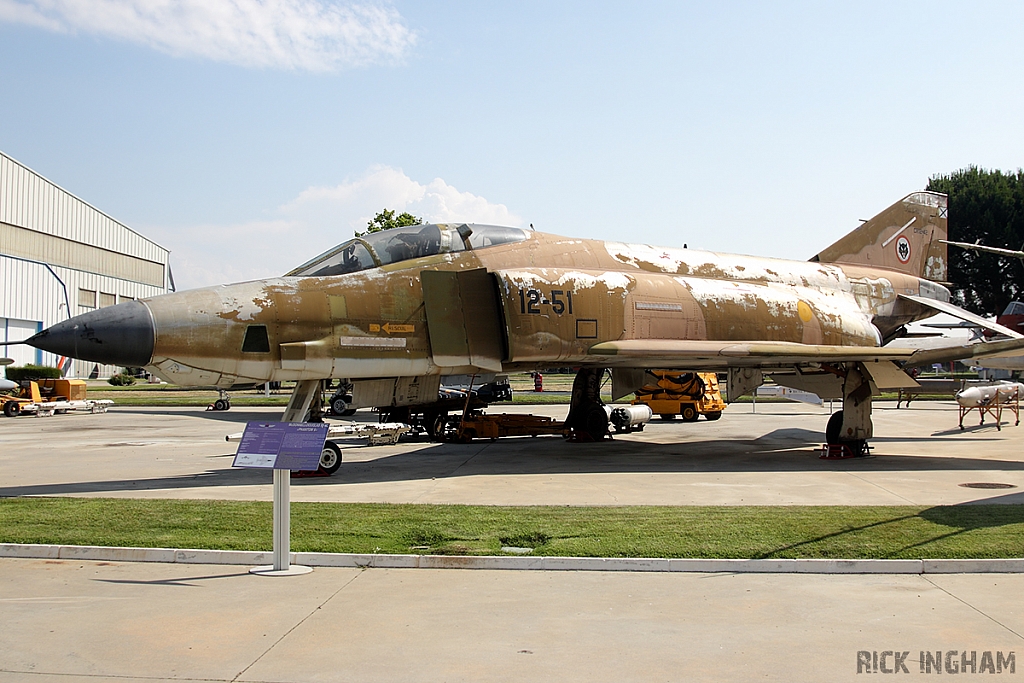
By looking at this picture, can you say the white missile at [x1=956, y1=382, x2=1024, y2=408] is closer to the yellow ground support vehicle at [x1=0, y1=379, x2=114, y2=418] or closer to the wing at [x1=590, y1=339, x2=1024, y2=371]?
the wing at [x1=590, y1=339, x2=1024, y2=371]

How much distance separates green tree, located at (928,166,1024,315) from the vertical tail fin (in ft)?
155

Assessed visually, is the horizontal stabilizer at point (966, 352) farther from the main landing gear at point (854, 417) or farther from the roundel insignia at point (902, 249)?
the roundel insignia at point (902, 249)

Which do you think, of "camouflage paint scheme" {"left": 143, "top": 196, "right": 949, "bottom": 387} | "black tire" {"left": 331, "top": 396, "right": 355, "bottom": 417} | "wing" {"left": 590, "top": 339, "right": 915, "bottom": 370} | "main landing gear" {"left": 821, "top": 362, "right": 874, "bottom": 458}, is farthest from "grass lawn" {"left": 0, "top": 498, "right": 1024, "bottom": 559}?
"black tire" {"left": 331, "top": 396, "right": 355, "bottom": 417}

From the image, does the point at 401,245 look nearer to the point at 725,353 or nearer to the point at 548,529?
the point at 725,353

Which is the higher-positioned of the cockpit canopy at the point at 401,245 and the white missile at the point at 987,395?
the cockpit canopy at the point at 401,245

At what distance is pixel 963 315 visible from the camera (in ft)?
50.4

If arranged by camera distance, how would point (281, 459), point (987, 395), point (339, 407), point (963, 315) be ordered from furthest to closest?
point (339, 407), point (987, 395), point (963, 315), point (281, 459)

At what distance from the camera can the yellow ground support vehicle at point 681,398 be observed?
2543 centimetres

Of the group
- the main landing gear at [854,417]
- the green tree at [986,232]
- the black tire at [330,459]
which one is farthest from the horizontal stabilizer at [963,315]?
the green tree at [986,232]

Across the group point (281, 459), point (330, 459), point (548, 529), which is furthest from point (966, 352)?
point (281, 459)

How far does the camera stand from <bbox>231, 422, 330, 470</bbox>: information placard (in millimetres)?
6742

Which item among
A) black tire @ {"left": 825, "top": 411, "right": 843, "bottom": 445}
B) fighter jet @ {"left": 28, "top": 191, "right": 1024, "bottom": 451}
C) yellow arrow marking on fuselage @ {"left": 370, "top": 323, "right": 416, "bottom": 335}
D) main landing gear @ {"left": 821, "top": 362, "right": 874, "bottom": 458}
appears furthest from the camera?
black tire @ {"left": 825, "top": 411, "right": 843, "bottom": 445}

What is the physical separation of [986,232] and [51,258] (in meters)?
64.6

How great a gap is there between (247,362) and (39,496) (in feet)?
9.55
